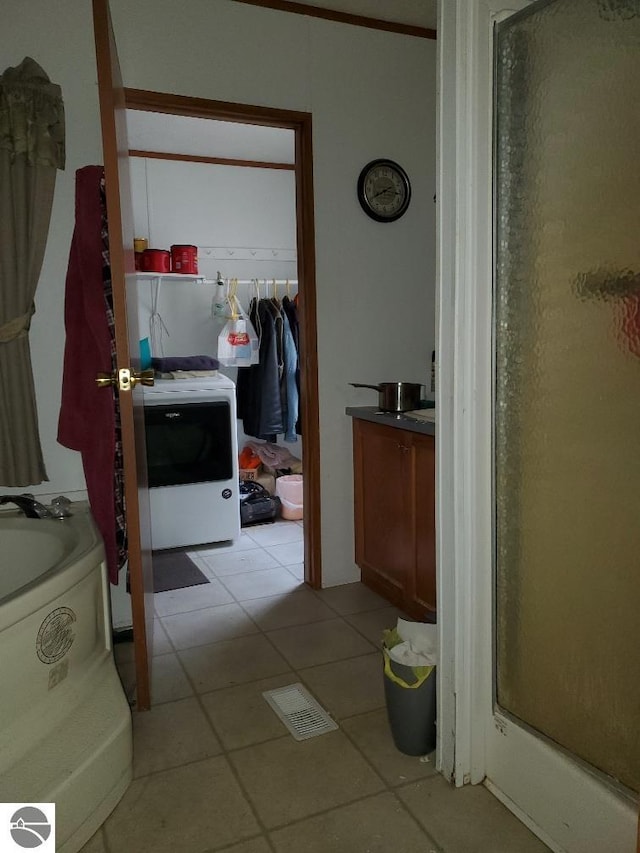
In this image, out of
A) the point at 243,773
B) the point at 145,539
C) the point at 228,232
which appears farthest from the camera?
the point at 228,232

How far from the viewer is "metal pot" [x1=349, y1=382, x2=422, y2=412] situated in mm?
2787

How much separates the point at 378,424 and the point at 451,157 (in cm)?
138

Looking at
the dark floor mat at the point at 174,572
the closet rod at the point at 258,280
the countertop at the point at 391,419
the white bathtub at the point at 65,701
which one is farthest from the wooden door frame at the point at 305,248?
the closet rod at the point at 258,280

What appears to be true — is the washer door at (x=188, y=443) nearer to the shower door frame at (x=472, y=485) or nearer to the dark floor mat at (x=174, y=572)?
the dark floor mat at (x=174, y=572)

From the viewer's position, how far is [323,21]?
9.19ft

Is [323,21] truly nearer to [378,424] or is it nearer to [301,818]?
[378,424]

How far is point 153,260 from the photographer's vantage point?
4004 millimetres

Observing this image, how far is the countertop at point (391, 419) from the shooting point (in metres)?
2.42

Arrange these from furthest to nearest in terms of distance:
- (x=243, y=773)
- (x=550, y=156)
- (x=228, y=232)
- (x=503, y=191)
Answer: (x=228, y=232), (x=243, y=773), (x=503, y=191), (x=550, y=156)

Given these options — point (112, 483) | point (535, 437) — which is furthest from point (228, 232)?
point (535, 437)

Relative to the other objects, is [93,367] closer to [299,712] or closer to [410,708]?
[299,712]

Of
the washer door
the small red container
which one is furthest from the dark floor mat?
the small red container

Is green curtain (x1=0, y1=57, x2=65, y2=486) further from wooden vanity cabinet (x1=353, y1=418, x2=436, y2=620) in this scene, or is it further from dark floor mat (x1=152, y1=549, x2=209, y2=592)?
wooden vanity cabinet (x1=353, y1=418, x2=436, y2=620)

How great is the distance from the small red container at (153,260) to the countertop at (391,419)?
1.72 meters
